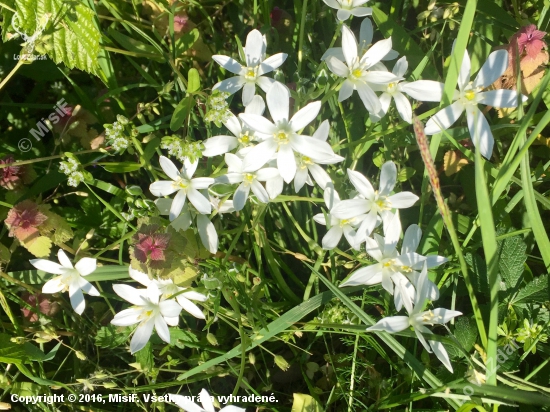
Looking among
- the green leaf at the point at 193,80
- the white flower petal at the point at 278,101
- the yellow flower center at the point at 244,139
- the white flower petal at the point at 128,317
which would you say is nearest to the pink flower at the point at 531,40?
the white flower petal at the point at 278,101

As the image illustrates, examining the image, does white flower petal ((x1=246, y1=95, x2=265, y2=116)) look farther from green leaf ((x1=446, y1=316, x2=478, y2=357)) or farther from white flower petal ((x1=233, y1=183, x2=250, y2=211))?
green leaf ((x1=446, y1=316, x2=478, y2=357))

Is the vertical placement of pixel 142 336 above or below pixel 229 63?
below

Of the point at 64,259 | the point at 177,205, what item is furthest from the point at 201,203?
the point at 64,259

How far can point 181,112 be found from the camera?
5.16 feet

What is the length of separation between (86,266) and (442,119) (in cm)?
128

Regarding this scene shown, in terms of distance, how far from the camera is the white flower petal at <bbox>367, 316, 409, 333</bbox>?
1.38 metres

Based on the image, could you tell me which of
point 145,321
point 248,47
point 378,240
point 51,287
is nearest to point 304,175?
point 378,240

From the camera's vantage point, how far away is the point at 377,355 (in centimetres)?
191

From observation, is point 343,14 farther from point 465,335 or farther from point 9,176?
point 9,176

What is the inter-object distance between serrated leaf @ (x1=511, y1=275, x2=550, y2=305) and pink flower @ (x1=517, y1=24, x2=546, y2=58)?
0.76m

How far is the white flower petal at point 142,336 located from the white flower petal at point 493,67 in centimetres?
130

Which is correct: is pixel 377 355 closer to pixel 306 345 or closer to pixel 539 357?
pixel 306 345

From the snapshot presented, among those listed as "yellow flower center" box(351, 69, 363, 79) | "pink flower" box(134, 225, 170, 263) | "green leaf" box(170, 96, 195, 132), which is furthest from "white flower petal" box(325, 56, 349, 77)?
"pink flower" box(134, 225, 170, 263)

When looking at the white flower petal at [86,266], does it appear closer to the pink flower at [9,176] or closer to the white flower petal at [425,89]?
the pink flower at [9,176]
